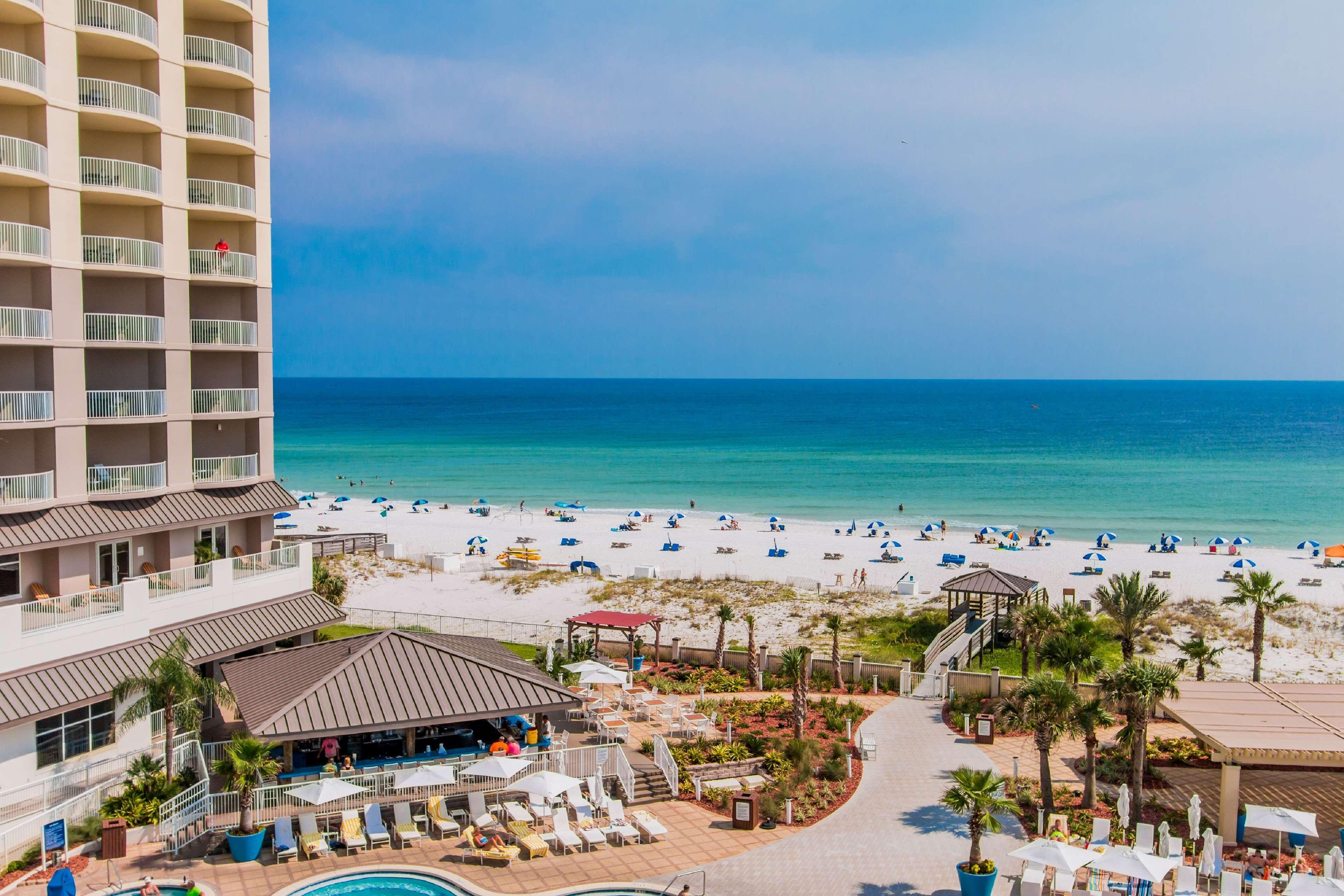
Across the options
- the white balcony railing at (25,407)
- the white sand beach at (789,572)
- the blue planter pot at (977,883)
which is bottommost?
the white sand beach at (789,572)

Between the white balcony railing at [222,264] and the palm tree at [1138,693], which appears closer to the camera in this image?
the palm tree at [1138,693]

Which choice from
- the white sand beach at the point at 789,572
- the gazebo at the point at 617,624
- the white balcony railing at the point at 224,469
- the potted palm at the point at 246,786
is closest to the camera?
the potted palm at the point at 246,786

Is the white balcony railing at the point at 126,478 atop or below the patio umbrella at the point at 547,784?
atop

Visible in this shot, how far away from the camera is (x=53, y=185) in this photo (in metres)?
21.7

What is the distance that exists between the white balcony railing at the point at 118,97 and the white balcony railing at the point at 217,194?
2309 millimetres

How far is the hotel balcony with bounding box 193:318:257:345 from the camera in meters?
26.5

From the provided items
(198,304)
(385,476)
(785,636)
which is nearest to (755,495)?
(385,476)

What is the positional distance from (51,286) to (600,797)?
16.5 metres

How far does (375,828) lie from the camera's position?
63.5 ft

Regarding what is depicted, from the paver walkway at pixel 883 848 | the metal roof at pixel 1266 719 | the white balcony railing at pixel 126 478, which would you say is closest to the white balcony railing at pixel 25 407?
the white balcony railing at pixel 126 478

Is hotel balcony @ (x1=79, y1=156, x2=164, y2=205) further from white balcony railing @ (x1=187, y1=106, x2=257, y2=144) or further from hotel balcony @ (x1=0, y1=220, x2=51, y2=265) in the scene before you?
white balcony railing @ (x1=187, y1=106, x2=257, y2=144)

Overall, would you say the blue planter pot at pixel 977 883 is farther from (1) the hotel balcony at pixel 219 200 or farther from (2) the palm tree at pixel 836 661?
(1) the hotel balcony at pixel 219 200

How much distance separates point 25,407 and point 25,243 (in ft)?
11.7

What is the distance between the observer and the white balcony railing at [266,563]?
2673 centimetres
